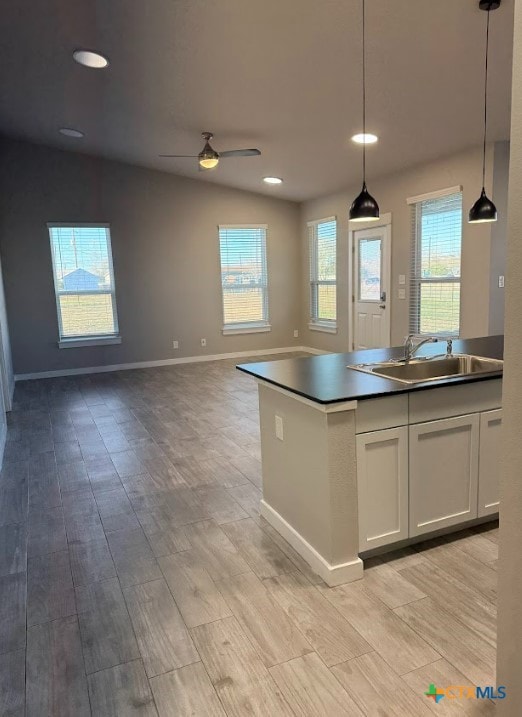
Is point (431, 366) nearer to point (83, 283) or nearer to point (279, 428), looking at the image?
point (279, 428)

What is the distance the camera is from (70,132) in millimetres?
6082

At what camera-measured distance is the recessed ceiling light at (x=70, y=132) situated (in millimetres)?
5996

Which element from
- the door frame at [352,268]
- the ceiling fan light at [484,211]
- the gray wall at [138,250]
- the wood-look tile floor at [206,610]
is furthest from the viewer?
the gray wall at [138,250]

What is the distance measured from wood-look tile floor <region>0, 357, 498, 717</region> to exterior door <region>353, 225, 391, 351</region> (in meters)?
3.73

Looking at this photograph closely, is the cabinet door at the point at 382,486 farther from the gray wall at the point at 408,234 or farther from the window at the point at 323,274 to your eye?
the window at the point at 323,274

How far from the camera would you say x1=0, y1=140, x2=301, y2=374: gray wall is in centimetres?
693

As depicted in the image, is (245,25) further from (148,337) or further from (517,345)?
(148,337)

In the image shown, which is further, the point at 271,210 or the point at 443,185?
the point at 271,210

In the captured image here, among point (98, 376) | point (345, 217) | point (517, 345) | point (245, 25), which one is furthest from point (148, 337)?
point (517, 345)

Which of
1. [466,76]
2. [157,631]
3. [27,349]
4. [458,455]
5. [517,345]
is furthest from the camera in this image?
[27,349]

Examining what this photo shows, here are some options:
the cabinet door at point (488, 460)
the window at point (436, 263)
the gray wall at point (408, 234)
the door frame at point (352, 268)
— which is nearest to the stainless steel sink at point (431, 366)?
the cabinet door at point (488, 460)

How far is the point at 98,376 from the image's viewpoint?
7.31m

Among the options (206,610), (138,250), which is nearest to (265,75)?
(206,610)

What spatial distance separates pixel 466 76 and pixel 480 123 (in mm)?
876
